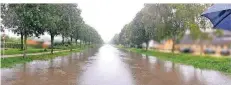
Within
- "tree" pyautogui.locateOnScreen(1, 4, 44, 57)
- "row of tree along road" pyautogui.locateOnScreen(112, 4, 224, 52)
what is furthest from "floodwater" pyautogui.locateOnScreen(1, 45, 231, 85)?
"row of tree along road" pyautogui.locateOnScreen(112, 4, 224, 52)

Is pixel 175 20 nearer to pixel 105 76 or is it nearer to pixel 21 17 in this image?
pixel 21 17

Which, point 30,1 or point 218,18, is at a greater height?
point 30,1

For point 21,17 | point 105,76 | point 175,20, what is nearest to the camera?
point 105,76

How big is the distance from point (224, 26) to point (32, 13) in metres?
23.0

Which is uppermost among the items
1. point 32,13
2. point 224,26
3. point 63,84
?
point 32,13

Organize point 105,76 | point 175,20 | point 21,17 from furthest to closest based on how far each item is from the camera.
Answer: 1. point 175,20
2. point 21,17
3. point 105,76

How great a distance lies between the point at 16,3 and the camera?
28438 mm

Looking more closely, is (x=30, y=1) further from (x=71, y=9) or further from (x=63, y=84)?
(x=71, y=9)

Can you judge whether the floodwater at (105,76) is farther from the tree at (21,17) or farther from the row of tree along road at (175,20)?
the row of tree along road at (175,20)

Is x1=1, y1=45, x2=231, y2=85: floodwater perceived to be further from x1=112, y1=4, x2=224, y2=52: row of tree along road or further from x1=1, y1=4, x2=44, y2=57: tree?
x1=112, y1=4, x2=224, y2=52: row of tree along road

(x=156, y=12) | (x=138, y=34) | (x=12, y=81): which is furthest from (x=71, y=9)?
(x=12, y=81)

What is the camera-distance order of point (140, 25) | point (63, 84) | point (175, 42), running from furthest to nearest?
point (140, 25), point (175, 42), point (63, 84)

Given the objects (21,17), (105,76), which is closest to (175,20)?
(21,17)

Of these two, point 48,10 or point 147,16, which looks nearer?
point 48,10
